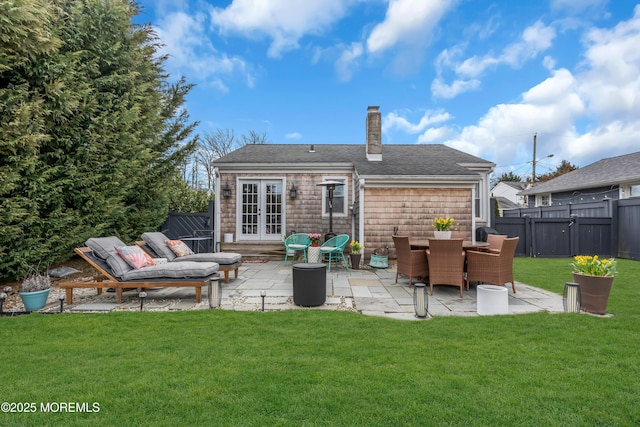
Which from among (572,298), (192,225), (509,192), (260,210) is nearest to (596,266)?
(572,298)

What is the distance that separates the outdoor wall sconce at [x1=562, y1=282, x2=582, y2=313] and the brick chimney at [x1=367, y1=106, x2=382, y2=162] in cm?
653

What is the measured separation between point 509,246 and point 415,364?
10.7 ft

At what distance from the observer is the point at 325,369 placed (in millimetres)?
2420

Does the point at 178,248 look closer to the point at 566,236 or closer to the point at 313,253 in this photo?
the point at 313,253

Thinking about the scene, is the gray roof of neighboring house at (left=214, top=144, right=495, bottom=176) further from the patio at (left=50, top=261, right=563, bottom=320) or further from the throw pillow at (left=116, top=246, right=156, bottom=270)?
the throw pillow at (left=116, top=246, right=156, bottom=270)

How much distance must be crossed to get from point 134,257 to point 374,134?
752 centimetres

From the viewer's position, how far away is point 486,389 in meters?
2.13

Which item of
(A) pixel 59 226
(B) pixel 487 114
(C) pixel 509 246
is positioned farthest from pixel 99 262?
(B) pixel 487 114

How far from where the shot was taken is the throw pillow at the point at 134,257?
15.8 ft

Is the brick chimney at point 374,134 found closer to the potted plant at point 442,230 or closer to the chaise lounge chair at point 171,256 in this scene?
the potted plant at point 442,230

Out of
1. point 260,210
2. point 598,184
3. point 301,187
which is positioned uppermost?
point 598,184

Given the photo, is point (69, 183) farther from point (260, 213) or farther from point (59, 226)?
point (260, 213)

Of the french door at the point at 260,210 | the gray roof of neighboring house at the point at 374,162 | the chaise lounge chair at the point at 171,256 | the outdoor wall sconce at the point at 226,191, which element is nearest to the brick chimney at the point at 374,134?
the gray roof of neighboring house at the point at 374,162

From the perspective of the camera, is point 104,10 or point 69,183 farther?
point 104,10
